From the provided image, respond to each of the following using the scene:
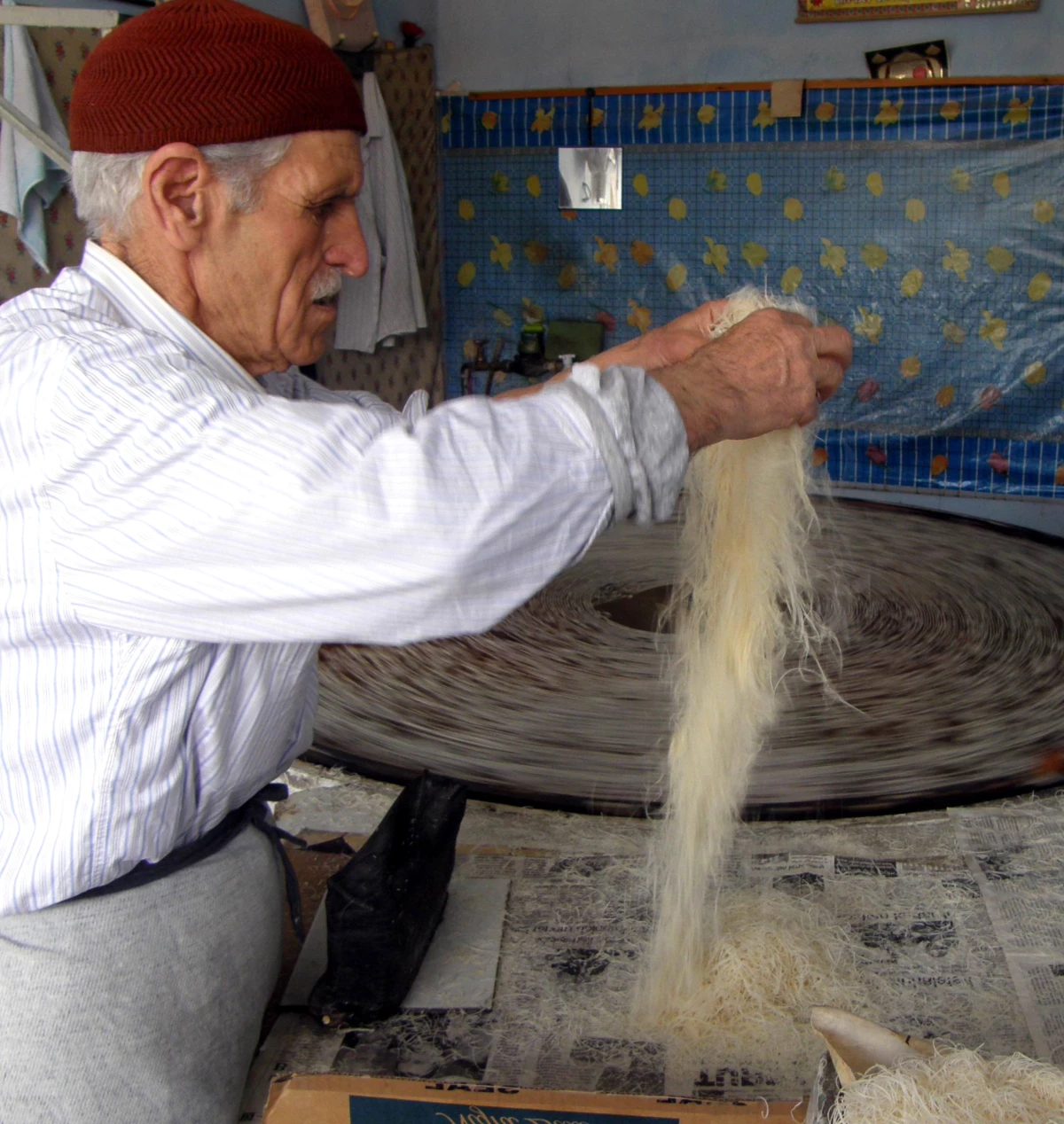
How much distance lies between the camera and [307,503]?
2.92 feet

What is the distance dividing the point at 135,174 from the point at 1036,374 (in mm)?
4432

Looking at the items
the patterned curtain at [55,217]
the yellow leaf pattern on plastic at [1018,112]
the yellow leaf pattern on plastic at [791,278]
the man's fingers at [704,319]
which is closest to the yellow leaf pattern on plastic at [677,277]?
the yellow leaf pattern on plastic at [791,278]

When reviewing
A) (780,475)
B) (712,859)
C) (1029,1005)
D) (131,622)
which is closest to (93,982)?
(131,622)

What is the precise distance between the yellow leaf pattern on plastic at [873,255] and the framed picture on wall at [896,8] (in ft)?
3.02

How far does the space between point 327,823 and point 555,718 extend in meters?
0.55

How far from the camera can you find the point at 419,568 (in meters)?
0.90

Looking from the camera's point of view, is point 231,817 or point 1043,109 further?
point 1043,109

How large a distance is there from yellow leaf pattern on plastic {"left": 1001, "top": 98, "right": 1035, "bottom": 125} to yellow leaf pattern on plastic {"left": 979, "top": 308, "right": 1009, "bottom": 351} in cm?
74

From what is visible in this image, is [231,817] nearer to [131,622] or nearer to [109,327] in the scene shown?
[131,622]

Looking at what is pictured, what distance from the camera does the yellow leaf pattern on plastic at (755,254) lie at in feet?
16.8

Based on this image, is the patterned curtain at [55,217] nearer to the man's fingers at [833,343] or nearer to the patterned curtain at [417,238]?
the patterned curtain at [417,238]

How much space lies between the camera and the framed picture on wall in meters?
4.62

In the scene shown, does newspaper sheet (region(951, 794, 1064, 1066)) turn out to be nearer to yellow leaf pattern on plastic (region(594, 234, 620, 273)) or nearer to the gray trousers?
the gray trousers

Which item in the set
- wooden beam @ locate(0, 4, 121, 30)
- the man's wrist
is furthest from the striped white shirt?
wooden beam @ locate(0, 4, 121, 30)
